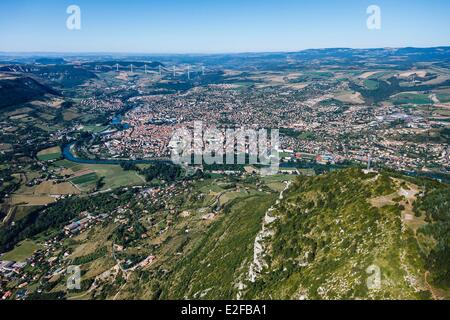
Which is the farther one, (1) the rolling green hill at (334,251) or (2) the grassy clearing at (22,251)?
(2) the grassy clearing at (22,251)

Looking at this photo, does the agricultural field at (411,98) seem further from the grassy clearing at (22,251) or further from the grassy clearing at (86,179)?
the grassy clearing at (22,251)

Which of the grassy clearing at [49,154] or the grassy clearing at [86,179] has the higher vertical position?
the grassy clearing at [49,154]

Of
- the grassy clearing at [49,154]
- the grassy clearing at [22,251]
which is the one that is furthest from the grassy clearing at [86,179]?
the grassy clearing at [22,251]

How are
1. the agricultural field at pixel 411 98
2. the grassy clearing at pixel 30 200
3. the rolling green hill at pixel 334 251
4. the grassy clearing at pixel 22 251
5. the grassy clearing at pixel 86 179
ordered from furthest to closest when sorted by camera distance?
the agricultural field at pixel 411 98 < the grassy clearing at pixel 86 179 < the grassy clearing at pixel 30 200 < the grassy clearing at pixel 22 251 < the rolling green hill at pixel 334 251

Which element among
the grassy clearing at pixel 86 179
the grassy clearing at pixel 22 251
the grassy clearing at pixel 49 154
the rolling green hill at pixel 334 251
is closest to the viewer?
the rolling green hill at pixel 334 251

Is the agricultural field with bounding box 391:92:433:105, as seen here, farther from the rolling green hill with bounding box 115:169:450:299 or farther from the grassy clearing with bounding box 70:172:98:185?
the rolling green hill with bounding box 115:169:450:299

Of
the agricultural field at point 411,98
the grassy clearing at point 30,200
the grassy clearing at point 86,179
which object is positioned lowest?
the grassy clearing at point 30,200

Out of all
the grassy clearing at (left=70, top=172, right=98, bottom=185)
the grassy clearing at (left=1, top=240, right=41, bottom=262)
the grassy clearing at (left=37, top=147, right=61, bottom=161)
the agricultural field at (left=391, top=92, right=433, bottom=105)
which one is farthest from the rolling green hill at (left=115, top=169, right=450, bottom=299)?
the agricultural field at (left=391, top=92, right=433, bottom=105)

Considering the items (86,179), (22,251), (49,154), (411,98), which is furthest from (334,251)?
(411,98)

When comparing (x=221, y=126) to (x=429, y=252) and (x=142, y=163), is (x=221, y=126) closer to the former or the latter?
(x=142, y=163)
